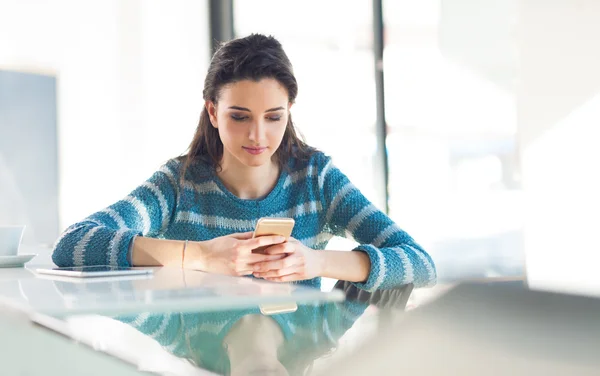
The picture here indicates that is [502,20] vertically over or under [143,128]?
over

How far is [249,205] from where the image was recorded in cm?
187

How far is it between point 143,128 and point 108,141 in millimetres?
301

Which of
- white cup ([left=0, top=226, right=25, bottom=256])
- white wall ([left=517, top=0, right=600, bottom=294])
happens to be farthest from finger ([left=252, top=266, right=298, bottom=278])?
white wall ([left=517, top=0, right=600, bottom=294])

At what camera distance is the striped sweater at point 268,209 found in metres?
1.75

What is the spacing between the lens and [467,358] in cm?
33

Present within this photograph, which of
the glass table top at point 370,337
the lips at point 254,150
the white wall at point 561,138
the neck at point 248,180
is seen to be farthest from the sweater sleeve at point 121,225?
the white wall at point 561,138

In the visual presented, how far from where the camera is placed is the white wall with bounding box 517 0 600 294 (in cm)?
359

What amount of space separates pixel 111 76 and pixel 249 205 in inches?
140

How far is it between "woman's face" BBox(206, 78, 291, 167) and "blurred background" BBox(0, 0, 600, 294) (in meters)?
1.74

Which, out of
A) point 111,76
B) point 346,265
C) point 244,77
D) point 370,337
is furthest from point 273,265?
point 111,76

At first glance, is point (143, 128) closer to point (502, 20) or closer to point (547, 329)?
point (502, 20)

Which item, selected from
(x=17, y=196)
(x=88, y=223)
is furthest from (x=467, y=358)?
(x=17, y=196)

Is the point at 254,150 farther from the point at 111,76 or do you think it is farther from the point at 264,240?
the point at 111,76

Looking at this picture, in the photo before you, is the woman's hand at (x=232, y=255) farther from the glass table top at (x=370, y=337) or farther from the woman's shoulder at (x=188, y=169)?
the glass table top at (x=370, y=337)
